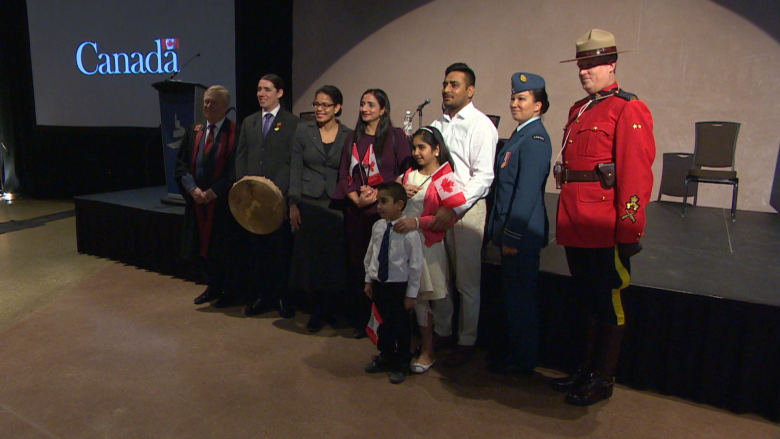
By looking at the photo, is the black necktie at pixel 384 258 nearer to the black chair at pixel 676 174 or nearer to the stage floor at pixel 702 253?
the stage floor at pixel 702 253

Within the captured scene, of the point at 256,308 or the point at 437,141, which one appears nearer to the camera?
the point at 437,141

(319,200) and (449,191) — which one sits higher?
(449,191)

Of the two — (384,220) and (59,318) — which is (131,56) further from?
(384,220)

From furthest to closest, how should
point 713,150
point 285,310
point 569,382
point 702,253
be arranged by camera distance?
1. point 713,150
2. point 285,310
3. point 702,253
4. point 569,382

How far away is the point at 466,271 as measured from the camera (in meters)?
2.66

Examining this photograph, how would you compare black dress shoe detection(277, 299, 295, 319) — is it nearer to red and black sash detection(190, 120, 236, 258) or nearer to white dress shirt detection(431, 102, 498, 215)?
red and black sash detection(190, 120, 236, 258)

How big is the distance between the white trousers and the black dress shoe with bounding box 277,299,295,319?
3.67 feet

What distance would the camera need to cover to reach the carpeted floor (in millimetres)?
2143

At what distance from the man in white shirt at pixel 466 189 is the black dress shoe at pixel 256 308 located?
130 cm

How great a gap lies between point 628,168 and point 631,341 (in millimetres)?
905

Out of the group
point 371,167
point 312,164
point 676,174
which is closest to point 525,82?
point 371,167

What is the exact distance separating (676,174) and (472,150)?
392cm

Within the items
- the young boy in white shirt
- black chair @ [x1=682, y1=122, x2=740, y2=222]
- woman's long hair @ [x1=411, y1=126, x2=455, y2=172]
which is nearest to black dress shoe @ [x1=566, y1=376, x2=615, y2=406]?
the young boy in white shirt

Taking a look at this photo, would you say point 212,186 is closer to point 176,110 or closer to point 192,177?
point 192,177
